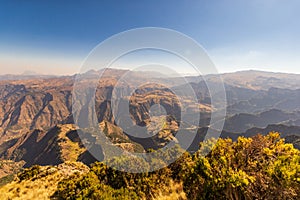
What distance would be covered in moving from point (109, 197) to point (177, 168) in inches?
409

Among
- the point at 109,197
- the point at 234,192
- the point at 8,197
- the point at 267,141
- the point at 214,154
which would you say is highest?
the point at 267,141

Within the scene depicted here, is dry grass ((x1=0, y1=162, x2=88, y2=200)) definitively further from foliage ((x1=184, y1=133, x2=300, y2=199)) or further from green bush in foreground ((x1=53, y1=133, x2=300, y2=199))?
foliage ((x1=184, y1=133, x2=300, y2=199))

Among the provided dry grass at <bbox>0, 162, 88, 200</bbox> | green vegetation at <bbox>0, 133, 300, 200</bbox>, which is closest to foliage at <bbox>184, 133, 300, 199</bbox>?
green vegetation at <bbox>0, 133, 300, 200</bbox>

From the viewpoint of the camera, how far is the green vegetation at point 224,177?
9.91 metres

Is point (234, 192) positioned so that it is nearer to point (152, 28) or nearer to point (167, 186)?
point (167, 186)

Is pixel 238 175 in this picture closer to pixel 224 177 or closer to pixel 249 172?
pixel 224 177

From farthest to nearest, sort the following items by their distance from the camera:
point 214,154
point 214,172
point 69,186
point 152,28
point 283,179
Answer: point 69,186 < point 152,28 < point 214,154 < point 214,172 < point 283,179

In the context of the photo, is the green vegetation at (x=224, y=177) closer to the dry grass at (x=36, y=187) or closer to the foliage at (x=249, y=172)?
the foliage at (x=249, y=172)

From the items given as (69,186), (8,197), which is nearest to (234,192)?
(69,186)

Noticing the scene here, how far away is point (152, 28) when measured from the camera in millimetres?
14914

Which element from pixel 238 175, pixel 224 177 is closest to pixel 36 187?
pixel 224 177

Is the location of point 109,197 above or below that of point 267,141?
below

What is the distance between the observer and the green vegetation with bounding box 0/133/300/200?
32.5 feet

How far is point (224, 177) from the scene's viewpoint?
1121 centimetres
